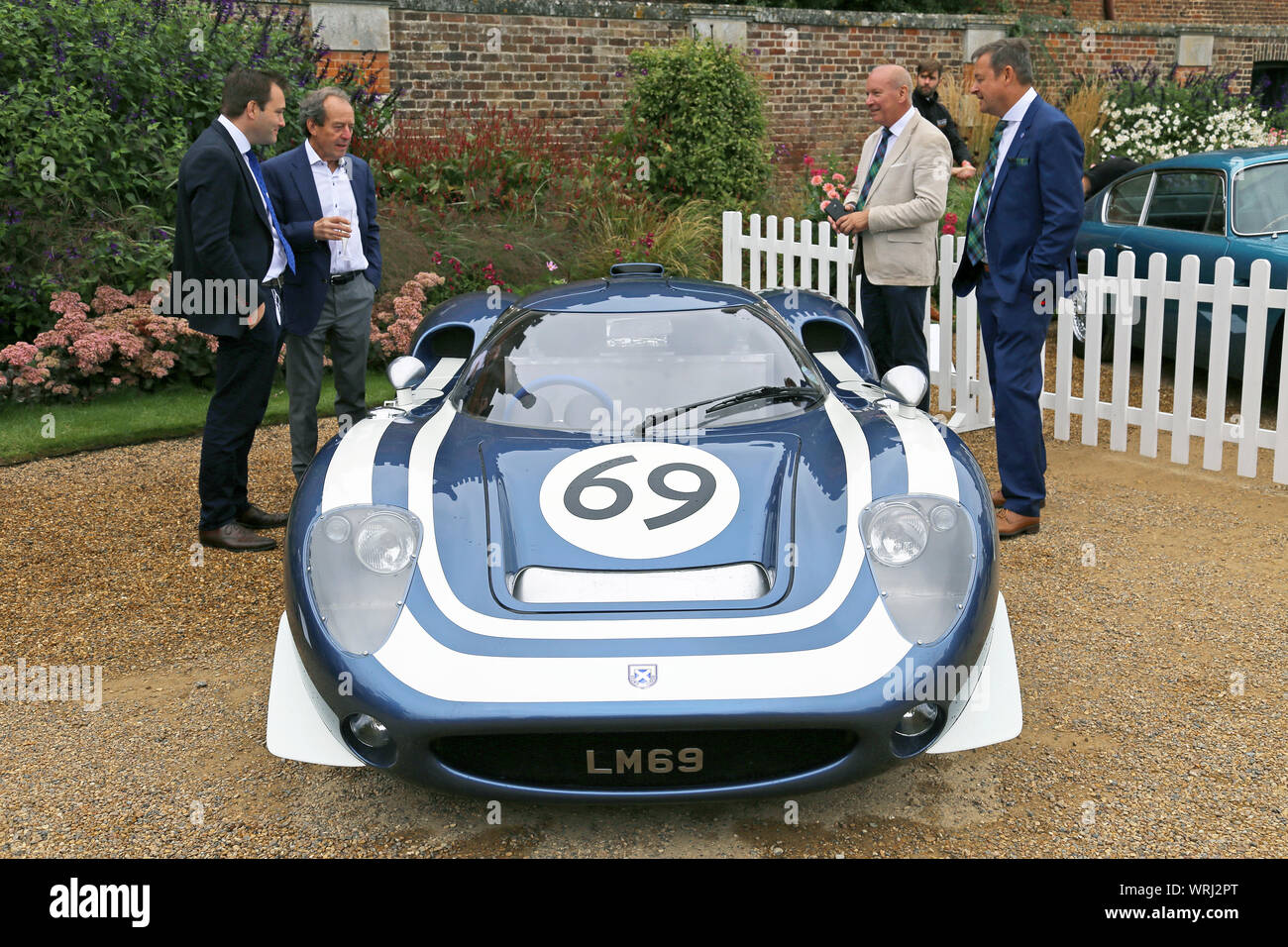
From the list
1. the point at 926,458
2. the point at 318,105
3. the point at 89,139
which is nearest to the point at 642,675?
the point at 926,458

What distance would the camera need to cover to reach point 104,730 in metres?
3.67

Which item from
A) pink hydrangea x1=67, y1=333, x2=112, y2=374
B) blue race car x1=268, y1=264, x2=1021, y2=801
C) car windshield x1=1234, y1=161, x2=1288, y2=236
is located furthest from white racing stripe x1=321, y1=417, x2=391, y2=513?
car windshield x1=1234, y1=161, x2=1288, y2=236

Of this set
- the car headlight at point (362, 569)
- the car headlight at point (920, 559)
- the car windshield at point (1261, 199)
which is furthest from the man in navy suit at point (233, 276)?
the car windshield at point (1261, 199)

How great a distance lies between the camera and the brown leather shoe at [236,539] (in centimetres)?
522

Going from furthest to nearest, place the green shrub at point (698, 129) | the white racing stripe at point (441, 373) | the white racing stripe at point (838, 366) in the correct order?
the green shrub at point (698, 129) < the white racing stripe at point (441, 373) < the white racing stripe at point (838, 366)

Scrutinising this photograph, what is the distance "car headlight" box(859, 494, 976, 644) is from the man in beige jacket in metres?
3.07

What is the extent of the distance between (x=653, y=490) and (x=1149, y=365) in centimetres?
423

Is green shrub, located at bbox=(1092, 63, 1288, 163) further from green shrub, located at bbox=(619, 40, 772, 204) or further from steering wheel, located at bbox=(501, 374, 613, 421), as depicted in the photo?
steering wheel, located at bbox=(501, 374, 613, 421)

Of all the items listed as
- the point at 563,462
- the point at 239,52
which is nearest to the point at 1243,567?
the point at 563,462

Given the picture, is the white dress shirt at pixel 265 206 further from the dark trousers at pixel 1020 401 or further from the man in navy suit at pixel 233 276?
the dark trousers at pixel 1020 401

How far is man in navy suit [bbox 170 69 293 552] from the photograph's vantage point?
16.4 feet

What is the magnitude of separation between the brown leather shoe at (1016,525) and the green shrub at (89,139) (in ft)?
18.5
